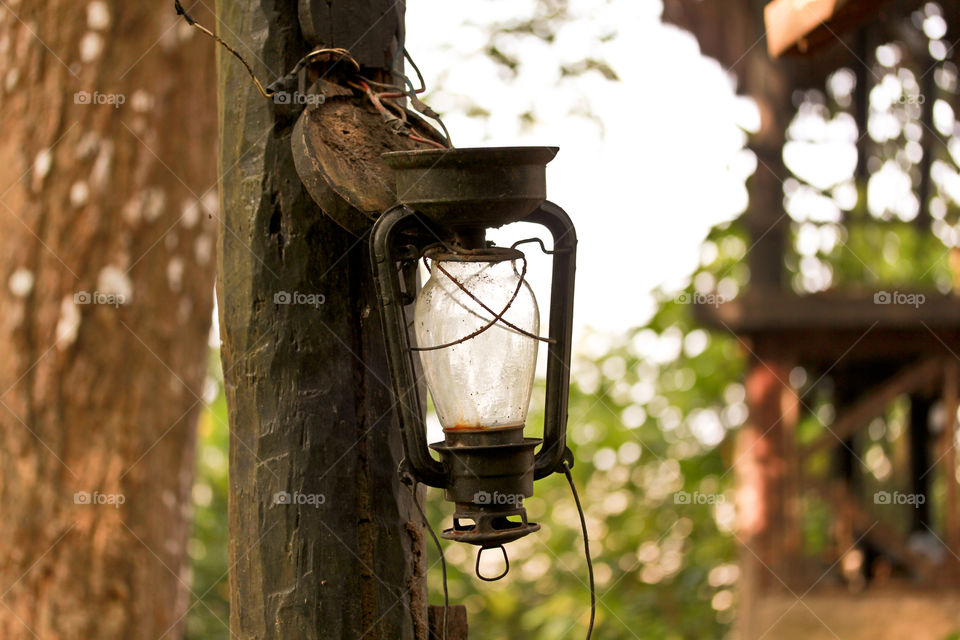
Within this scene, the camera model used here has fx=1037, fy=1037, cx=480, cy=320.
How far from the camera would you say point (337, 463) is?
177cm

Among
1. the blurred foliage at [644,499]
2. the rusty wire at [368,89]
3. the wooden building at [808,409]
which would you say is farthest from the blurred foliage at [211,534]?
the rusty wire at [368,89]

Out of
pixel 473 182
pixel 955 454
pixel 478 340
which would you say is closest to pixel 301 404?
pixel 478 340

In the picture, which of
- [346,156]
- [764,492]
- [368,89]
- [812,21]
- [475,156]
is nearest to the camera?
[475,156]

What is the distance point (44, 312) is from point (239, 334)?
5.67 ft

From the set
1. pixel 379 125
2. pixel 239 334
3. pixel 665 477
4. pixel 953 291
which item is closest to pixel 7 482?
pixel 239 334

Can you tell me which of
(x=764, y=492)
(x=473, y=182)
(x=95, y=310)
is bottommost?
(x=764, y=492)

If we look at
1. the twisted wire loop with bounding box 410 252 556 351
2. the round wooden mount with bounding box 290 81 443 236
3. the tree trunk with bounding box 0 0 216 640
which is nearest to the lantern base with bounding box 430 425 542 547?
the twisted wire loop with bounding box 410 252 556 351

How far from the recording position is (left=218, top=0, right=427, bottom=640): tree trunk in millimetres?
1749

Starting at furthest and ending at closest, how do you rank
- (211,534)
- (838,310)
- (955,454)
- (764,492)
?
(211,534) < (764,492) < (955,454) < (838,310)

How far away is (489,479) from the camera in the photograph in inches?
61.2

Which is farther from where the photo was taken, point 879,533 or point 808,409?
point 808,409

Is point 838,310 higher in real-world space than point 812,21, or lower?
lower

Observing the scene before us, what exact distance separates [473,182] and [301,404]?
1.69ft

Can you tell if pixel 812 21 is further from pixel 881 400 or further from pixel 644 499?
pixel 644 499
